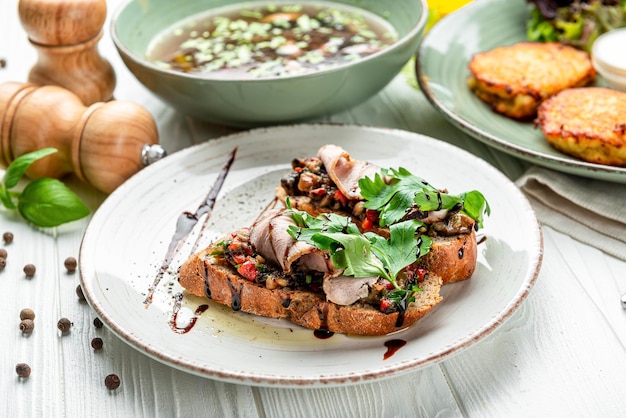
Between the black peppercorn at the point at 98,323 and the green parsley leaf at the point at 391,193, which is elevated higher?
the green parsley leaf at the point at 391,193

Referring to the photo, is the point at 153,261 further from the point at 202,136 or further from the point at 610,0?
the point at 610,0

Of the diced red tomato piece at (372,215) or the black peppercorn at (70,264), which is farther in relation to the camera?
the black peppercorn at (70,264)

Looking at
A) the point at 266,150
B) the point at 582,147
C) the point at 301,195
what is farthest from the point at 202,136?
the point at 582,147

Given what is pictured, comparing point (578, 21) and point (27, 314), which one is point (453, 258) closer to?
point (27, 314)

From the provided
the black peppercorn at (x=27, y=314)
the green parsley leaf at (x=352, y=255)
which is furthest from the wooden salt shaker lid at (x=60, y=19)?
the green parsley leaf at (x=352, y=255)

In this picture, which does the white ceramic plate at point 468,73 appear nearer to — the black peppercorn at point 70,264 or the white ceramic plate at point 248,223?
the white ceramic plate at point 248,223

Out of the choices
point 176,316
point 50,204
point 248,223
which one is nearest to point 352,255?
point 176,316

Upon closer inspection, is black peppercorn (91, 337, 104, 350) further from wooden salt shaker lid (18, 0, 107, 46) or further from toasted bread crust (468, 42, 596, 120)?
toasted bread crust (468, 42, 596, 120)

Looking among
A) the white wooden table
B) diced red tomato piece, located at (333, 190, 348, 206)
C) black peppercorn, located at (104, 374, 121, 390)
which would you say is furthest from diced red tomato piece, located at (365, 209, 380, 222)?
black peppercorn, located at (104, 374, 121, 390)
